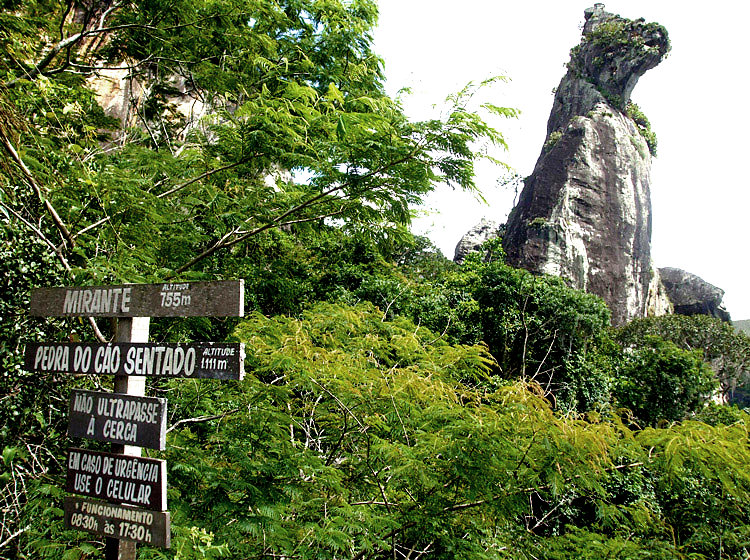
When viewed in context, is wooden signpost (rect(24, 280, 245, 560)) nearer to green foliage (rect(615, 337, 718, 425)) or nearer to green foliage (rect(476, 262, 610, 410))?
green foliage (rect(476, 262, 610, 410))

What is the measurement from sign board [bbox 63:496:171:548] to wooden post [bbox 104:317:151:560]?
0.19ft

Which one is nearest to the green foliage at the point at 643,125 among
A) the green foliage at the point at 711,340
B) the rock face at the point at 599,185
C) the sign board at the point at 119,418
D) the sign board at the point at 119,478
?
the rock face at the point at 599,185

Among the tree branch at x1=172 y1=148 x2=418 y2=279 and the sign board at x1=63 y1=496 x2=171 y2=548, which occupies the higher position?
the tree branch at x1=172 y1=148 x2=418 y2=279

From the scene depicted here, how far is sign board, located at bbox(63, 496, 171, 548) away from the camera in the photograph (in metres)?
1.89

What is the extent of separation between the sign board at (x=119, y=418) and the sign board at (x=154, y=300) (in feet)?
1.19

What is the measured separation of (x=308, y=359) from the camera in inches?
120

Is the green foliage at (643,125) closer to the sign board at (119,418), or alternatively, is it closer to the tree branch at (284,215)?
the tree branch at (284,215)

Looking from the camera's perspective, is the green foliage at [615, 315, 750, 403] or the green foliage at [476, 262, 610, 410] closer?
the green foliage at [476, 262, 610, 410]

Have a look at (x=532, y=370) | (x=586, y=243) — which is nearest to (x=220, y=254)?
(x=532, y=370)

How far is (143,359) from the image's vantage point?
2055mm

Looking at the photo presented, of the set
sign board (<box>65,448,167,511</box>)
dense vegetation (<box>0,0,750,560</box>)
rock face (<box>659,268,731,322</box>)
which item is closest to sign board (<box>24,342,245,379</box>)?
sign board (<box>65,448,167,511</box>)

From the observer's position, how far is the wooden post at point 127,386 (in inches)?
78.2

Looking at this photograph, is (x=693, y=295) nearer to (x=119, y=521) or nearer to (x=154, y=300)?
(x=154, y=300)

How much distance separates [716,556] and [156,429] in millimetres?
3133
